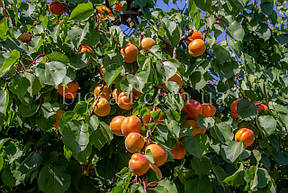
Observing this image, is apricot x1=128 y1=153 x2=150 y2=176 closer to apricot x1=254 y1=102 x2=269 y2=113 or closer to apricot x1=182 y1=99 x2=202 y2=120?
apricot x1=182 y1=99 x2=202 y2=120

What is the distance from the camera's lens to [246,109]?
1146mm

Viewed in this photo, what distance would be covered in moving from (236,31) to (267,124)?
378 millimetres

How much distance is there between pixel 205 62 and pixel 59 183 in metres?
0.73

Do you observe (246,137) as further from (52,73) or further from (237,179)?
(52,73)

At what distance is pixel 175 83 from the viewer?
3.05 ft

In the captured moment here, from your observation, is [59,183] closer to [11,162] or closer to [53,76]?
[11,162]

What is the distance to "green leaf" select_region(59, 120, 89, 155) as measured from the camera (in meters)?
0.84

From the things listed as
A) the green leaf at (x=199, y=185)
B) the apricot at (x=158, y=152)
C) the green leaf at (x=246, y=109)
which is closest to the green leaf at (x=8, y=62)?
the apricot at (x=158, y=152)

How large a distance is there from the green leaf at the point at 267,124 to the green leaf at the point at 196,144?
32cm

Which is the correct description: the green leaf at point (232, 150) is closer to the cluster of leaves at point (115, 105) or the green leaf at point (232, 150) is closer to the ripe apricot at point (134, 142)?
the cluster of leaves at point (115, 105)

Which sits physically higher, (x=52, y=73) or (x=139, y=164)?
(x=52, y=73)

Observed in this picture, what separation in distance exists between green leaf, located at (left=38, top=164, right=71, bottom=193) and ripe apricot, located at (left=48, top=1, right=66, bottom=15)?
818mm

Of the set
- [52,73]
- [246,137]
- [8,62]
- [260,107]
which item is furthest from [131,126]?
[260,107]

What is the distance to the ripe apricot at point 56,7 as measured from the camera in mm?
1519
